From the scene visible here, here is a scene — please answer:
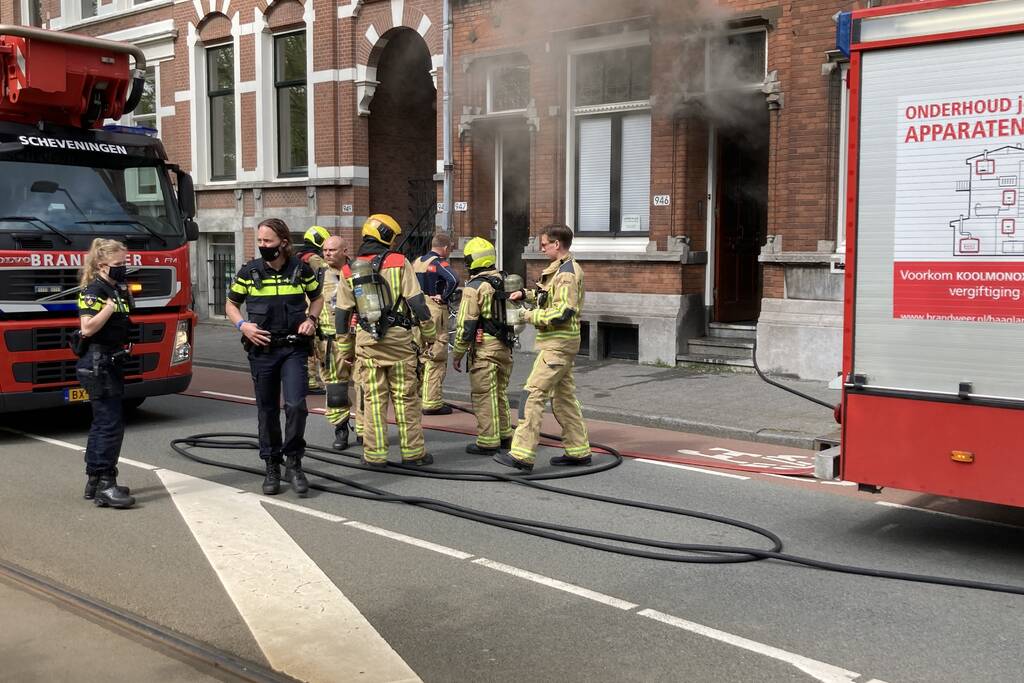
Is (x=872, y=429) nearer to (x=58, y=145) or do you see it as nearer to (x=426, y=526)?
(x=426, y=526)

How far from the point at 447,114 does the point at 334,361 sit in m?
8.11

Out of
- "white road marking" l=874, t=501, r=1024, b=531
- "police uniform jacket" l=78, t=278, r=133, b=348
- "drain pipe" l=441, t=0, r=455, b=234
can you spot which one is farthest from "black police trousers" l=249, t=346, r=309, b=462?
"drain pipe" l=441, t=0, r=455, b=234

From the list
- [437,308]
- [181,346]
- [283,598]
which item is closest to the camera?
[283,598]

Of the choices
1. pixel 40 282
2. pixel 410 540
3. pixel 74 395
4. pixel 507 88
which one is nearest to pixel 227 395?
pixel 74 395

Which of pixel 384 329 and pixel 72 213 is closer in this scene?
pixel 384 329

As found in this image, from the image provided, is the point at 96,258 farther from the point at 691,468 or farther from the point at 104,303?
the point at 691,468

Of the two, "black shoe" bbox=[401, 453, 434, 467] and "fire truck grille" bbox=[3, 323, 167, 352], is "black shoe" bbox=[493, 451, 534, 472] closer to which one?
"black shoe" bbox=[401, 453, 434, 467]

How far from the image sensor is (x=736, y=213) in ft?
Answer: 46.8

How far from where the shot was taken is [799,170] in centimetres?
1230

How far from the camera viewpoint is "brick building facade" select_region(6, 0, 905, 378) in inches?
487

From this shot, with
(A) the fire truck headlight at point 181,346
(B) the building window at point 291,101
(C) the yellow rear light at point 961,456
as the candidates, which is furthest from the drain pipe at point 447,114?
(C) the yellow rear light at point 961,456

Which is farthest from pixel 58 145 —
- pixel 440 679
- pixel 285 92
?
pixel 285 92

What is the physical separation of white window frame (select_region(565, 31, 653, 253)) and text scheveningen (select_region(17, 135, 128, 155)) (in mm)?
6602

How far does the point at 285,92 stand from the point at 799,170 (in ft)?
36.5
